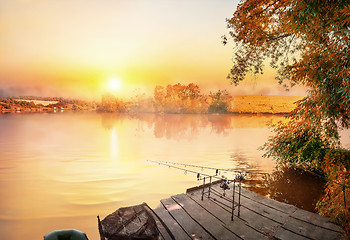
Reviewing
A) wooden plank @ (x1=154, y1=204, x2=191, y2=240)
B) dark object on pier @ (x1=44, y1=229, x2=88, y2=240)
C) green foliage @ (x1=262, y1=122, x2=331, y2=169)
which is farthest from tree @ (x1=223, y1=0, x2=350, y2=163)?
dark object on pier @ (x1=44, y1=229, x2=88, y2=240)

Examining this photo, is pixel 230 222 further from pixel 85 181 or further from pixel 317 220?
pixel 85 181

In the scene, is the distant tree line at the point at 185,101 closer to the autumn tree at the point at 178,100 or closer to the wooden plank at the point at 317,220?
the autumn tree at the point at 178,100

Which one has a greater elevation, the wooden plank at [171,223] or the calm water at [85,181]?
the wooden plank at [171,223]

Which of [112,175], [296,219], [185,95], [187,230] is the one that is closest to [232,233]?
[187,230]

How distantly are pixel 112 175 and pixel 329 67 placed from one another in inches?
514

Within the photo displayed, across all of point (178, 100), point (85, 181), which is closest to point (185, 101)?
point (178, 100)

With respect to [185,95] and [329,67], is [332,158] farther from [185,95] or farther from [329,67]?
[185,95]

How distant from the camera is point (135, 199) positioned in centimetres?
1019

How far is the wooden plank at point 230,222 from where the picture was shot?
17.2 feet

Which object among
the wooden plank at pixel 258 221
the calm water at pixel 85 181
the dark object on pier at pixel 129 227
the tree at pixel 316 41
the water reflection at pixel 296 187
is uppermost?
the tree at pixel 316 41

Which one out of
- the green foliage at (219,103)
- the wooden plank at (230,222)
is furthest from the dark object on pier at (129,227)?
the green foliage at (219,103)

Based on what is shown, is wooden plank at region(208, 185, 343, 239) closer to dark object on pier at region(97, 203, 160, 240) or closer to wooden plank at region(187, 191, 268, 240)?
wooden plank at region(187, 191, 268, 240)

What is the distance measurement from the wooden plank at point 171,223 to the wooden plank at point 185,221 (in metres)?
0.10

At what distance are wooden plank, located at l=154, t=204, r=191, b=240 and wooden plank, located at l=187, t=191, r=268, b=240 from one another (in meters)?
1.27
